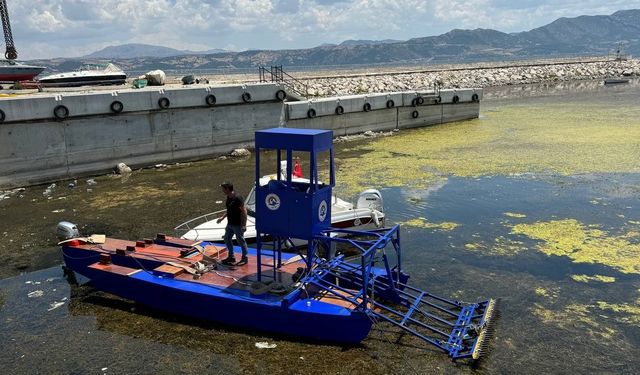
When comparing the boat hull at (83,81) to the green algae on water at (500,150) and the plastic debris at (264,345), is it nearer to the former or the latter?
the green algae on water at (500,150)

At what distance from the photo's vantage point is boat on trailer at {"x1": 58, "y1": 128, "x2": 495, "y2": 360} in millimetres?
8227

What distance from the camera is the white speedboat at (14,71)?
101ft

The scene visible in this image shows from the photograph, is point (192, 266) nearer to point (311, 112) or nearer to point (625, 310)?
point (625, 310)

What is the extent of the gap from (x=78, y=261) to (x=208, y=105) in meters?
15.0

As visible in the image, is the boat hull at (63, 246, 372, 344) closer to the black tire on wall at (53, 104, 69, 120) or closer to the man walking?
the man walking

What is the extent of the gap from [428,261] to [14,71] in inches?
1206

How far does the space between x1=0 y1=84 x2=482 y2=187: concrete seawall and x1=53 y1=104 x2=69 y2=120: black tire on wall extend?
0.05ft

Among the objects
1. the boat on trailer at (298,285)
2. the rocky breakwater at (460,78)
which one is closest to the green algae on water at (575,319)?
the boat on trailer at (298,285)

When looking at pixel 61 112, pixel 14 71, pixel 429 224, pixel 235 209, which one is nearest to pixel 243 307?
pixel 235 209

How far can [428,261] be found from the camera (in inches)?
468

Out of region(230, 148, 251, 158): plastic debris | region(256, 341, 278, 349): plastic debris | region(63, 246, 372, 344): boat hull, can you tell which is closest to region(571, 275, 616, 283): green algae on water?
region(63, 246, 372, 344): boat hull

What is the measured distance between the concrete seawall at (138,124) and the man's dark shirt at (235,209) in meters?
14.2

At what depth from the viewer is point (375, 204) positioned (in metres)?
13.8

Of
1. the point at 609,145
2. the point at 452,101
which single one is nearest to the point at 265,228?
the point at 609,145
